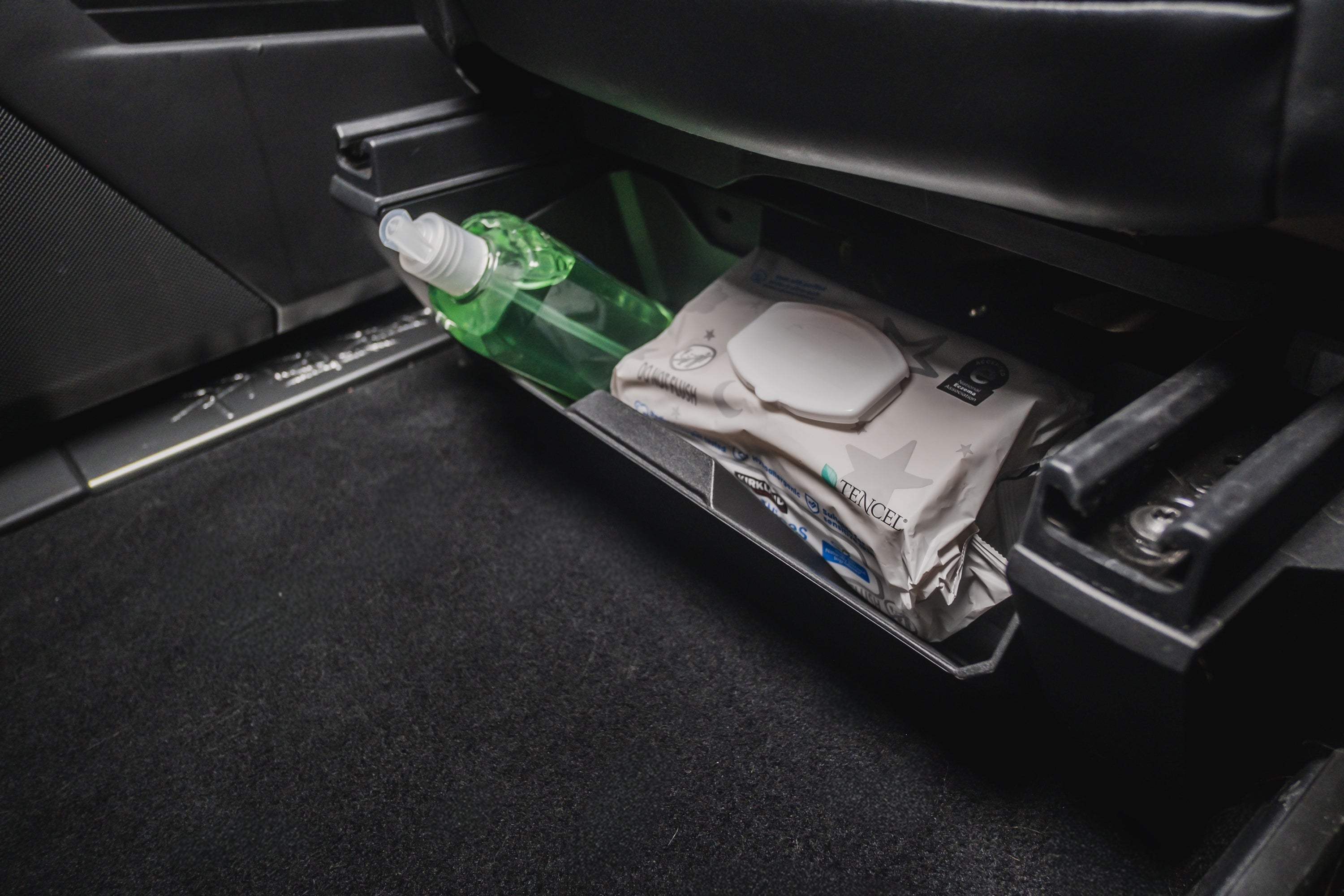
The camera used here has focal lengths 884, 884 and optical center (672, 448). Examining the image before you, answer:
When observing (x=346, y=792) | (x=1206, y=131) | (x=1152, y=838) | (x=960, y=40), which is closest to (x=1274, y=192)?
(x=1206, y=131)

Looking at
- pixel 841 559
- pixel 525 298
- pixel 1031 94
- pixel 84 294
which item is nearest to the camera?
pixel 1031 94

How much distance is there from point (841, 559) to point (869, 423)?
94 mm

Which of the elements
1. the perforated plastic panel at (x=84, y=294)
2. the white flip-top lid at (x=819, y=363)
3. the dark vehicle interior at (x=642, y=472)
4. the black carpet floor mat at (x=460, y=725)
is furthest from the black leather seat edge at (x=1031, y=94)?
the perforated plastic panel at (x=84, y=294)

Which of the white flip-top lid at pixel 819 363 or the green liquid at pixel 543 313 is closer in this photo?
the white flip-top lid at pixel 819 363

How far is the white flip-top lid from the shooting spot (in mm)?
602

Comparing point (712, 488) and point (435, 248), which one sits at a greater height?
point (435, 248)

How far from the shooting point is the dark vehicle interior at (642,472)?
406 millimetres

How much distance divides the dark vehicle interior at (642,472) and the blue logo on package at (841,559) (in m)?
0.02

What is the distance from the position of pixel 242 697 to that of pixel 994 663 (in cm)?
57

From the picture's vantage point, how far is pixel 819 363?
64 cm

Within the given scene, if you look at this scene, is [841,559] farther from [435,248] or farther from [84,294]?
[84,294]

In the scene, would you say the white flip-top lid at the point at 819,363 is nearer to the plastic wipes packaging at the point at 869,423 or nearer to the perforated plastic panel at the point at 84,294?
the plastic wipes packaging at the point at 869,423

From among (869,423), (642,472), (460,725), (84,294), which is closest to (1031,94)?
(869,423)

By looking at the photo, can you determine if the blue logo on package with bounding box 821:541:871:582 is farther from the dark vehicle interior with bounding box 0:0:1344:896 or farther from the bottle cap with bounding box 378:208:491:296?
the bottle cap with bounding box 378:208:491:296
